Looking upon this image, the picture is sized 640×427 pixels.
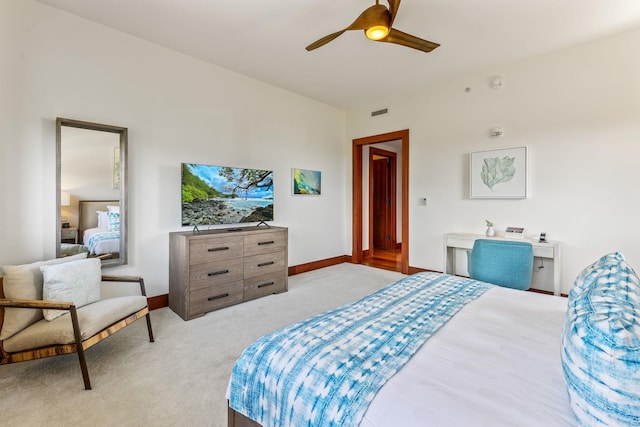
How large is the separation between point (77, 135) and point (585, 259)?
5462 mm

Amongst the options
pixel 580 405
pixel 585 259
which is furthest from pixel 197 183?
pixel 585 259

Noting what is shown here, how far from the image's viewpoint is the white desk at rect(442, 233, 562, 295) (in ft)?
10.7

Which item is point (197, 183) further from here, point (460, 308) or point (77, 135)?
point (460, 308)

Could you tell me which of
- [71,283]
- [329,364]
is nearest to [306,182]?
[71,283]

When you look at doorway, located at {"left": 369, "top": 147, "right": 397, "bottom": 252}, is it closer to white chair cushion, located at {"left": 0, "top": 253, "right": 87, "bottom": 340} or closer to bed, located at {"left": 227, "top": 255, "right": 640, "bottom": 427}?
bed, located at {"left": 227, "top": 255, "right": 640, "bottom": 427}

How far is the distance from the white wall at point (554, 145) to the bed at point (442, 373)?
2.41 metres

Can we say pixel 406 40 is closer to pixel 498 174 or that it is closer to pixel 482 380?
pixel 498 174

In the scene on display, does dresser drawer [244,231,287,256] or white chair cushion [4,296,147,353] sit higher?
dresser drawer [244,231,287,256]

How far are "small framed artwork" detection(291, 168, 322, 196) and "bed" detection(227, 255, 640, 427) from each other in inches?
132

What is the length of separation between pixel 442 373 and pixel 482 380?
126mm

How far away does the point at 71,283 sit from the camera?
2180 mm

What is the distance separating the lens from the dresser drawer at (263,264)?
3.50m

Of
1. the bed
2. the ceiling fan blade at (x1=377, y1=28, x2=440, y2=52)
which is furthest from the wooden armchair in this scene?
the ceiling fan blade at (x1=377, y1=28, x2=440, y2=52)

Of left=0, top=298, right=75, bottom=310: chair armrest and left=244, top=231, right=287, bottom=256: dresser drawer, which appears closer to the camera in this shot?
left=0, top=298, right=75, bottom=310: chair armrest
